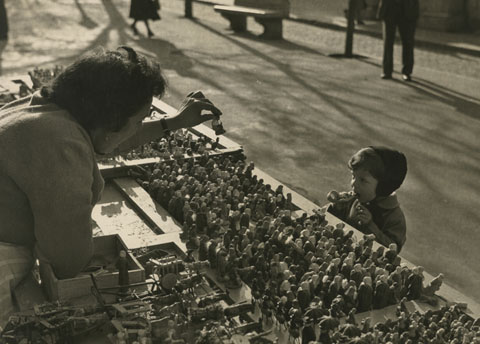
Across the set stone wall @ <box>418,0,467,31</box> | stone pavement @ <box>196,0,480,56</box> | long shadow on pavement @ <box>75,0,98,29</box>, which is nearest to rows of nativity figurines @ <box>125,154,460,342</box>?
→ stone pavement @ <box>196,0,480,56</box>

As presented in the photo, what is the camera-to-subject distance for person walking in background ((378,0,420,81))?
948 centimetres

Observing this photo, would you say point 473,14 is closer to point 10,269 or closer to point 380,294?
point 380,294

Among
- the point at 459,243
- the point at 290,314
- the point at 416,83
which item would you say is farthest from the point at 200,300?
the point at 416,83

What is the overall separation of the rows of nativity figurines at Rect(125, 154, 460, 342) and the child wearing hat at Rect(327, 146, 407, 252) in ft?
1.02

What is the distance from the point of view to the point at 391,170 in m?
3.59

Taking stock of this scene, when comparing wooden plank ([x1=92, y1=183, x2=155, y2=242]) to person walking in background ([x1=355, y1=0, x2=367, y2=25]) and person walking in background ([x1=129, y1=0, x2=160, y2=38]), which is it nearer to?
person walking in background ([x1=129, y1=0, x2=160, y2=38])

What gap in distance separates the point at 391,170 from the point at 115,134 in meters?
1.55

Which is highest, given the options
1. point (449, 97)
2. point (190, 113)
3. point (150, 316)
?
point (190, 113)

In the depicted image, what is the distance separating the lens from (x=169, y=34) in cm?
1373

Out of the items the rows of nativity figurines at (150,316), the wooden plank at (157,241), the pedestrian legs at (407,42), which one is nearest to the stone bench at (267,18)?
the pedestrian legs at (407,42)

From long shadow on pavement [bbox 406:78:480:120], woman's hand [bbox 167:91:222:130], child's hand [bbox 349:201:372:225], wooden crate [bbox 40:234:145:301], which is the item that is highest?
woman's hand [bbox 167:91:222:130]

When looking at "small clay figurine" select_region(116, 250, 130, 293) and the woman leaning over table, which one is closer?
the woman leaning over table

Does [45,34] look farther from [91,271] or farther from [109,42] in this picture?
[91,271]

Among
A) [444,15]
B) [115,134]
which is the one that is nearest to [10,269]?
Answer: [115,134]
